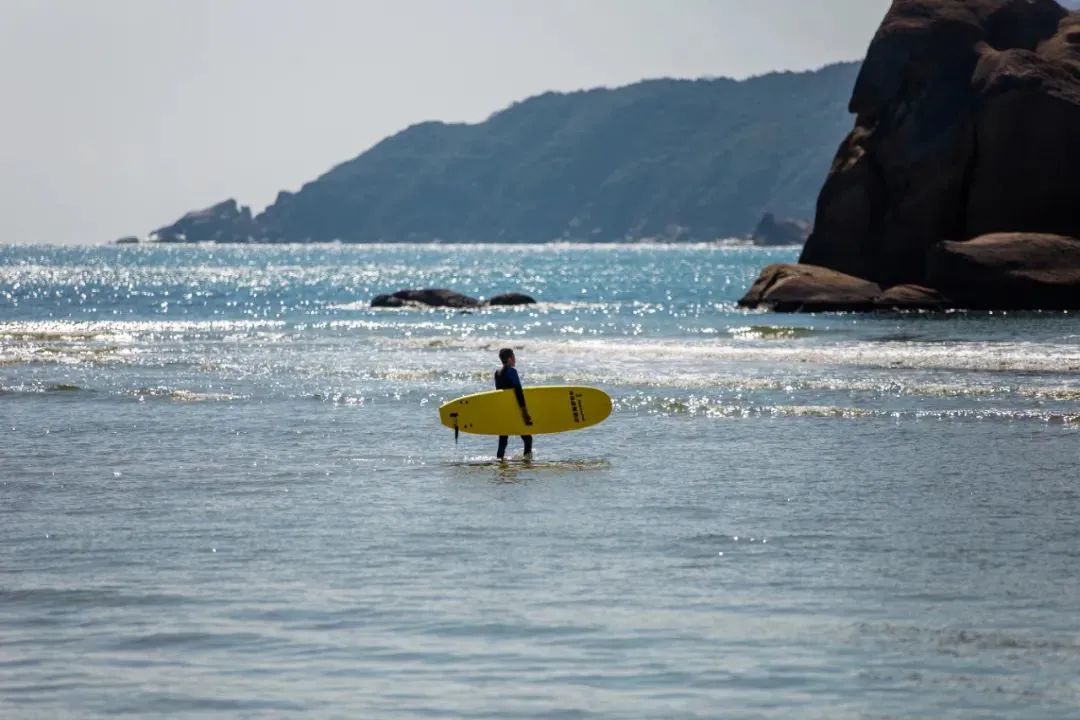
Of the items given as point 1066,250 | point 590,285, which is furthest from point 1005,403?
point 590,285

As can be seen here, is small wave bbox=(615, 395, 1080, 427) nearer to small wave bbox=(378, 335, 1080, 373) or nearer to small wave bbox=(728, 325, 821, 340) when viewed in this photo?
small wave bbox=(378, 335, 1080, 373)

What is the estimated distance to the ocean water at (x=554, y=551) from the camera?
11.3 m

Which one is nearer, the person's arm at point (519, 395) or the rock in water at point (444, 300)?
the person's arm at point (519, 395)

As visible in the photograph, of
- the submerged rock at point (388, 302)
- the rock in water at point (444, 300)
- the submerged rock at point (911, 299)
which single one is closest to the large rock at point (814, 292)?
the submerged rock at point (911, 299)

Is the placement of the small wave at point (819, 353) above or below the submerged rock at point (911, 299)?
below

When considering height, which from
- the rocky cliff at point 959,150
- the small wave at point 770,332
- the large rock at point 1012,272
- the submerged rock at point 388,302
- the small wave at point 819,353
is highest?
the rocky cliff at point 959,150

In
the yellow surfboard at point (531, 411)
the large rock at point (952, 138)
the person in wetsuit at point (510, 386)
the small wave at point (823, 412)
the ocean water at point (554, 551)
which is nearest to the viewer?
the ocean water at point (554, 551)

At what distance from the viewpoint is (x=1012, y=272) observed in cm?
6028

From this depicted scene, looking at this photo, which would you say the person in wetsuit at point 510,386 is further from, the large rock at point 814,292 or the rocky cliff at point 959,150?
the large rock at point 814,292

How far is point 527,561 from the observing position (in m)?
15.5

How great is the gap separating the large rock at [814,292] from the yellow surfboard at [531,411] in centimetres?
3912

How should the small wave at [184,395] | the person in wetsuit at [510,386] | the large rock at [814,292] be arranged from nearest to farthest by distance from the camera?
the person in wetsuit at [510,386]
the small wave at [184,395]
the large rock at [814,292]

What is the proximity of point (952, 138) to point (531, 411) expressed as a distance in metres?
47.2

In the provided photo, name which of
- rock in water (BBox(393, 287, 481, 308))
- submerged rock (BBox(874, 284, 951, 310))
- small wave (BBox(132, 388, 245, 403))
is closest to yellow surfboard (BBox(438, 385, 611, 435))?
small wave (BBox(132, 388, 245, 403))
